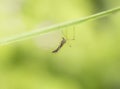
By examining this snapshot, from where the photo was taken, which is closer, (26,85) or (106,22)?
(26,85)

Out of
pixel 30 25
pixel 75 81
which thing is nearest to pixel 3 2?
pixel 30 25

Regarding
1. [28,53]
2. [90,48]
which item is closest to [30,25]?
[28,53]

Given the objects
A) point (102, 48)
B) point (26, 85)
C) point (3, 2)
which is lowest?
point (26, 85)

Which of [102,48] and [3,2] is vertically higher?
[3,2]

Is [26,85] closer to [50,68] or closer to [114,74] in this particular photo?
[50,68]

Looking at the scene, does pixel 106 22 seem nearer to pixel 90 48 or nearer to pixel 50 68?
pixel 90 48

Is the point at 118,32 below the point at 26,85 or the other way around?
the other way around
